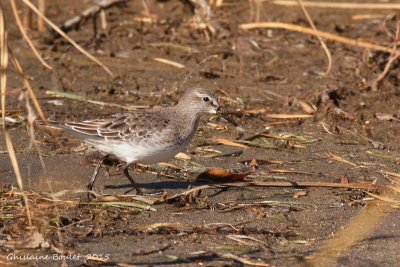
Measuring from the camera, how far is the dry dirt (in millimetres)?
6527

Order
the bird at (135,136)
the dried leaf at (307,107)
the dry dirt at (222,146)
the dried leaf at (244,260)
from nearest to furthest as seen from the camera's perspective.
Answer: the dried leaf at (244,260), the dry dirt at (222,146), the bird at (135,136), the dried leaf at (307,107)

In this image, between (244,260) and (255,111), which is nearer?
(244,260)

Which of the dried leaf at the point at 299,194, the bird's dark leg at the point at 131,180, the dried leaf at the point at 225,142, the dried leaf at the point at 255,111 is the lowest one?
the dried leaf at the point at 255,111

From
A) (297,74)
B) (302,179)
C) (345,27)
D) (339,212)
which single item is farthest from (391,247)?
(345,27)

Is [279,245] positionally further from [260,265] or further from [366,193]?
[366,193]

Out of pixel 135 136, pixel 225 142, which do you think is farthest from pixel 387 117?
pixel 135 136

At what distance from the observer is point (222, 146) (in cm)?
920

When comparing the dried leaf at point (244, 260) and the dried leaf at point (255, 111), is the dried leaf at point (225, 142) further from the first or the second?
the dried leaf at point (244, 260)

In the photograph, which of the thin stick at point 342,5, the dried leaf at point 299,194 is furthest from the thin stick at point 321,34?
the dried leaf at point 299,194

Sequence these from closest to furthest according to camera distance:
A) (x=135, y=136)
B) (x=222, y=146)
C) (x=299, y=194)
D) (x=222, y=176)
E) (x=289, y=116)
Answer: (x=299, y=194)
(x=135, y=136)
(x=222, y=176)
(x=222, y=146)
(x=289, y=116)

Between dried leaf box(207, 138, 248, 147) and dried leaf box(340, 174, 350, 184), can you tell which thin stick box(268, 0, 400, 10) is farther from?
dried leaf box(340, 174, 350, 184)

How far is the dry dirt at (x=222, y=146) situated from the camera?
6527 mm

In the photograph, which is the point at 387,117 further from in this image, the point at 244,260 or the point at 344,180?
the point at 244,260

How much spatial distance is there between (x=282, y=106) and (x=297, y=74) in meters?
1.12
